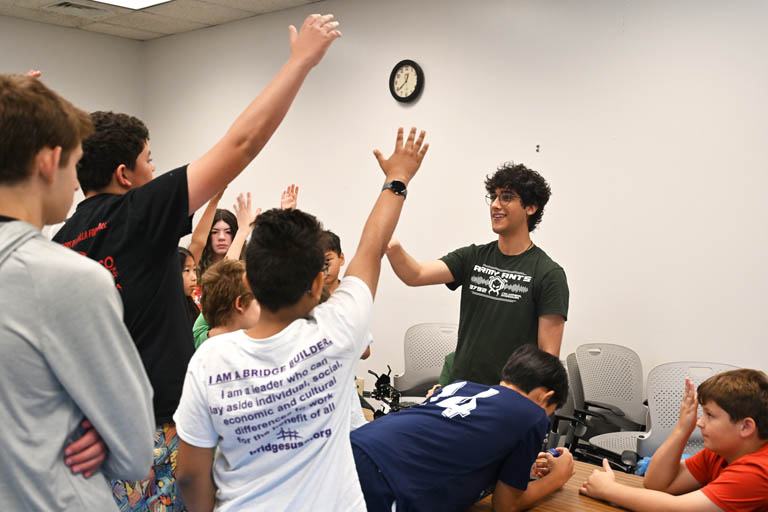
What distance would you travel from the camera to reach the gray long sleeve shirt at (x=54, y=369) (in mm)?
954

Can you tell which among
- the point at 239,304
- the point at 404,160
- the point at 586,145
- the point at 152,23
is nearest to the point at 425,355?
the point at 586,145

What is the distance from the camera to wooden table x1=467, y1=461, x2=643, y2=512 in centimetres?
223

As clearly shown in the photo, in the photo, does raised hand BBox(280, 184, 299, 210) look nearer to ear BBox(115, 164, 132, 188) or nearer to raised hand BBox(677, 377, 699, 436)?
ear BBox(115, 164, 132, 188)

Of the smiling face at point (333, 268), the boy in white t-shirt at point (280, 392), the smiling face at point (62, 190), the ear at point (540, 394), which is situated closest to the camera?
the smiling face at point (62, 190)

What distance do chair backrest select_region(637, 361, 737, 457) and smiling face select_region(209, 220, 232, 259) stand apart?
106 inches

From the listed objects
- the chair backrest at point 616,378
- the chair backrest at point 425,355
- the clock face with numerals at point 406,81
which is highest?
the clock face with numerals at point 406,81

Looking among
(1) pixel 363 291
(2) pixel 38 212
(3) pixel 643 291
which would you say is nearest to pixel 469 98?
(3) pixel 643 291

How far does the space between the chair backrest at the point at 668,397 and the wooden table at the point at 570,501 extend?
127cm

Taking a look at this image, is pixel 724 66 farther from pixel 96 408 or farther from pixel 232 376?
pixel 96 408

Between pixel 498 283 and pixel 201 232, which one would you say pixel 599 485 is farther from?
pixel 201 232

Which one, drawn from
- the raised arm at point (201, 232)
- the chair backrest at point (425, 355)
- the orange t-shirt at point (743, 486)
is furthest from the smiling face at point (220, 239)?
the orange t-shirt at point (743, 486)

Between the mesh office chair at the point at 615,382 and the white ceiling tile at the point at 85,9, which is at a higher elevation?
the white ceiling tile at the point at 85,9

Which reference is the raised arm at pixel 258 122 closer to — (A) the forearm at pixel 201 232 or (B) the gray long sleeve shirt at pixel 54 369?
(B) the gray long sleeve shirt at pixel 54 369

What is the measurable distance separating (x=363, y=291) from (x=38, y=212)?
0.67 metres
